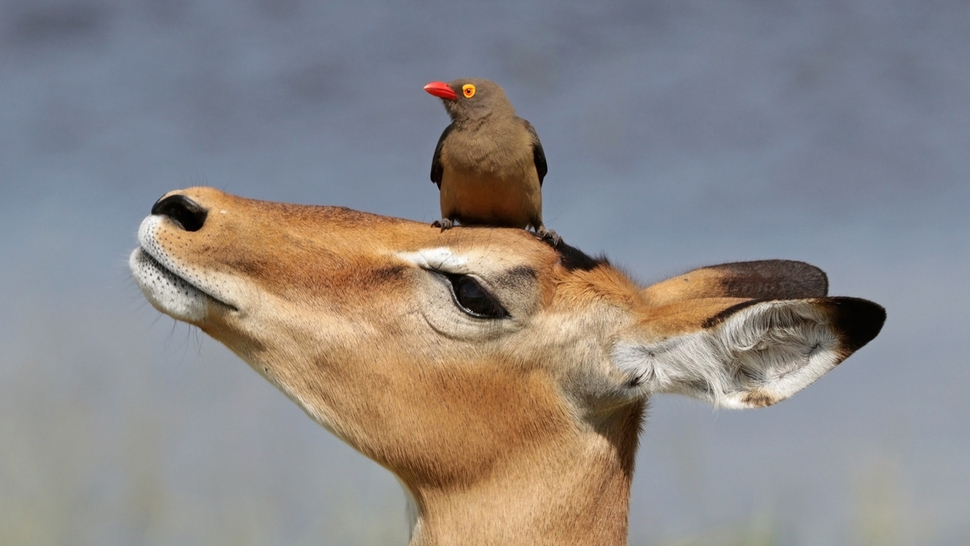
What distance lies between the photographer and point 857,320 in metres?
4.10

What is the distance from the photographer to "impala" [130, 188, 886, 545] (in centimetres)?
457

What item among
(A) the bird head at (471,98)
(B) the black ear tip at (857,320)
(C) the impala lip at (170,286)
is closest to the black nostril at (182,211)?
(C) the impala lip at (170,286)

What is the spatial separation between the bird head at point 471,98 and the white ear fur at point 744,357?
6.44 ft

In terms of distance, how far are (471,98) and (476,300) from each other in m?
1.87

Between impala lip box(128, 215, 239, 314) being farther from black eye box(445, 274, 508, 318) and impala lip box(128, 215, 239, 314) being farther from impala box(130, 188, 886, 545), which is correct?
black eye box(445, 274, 508, 318)

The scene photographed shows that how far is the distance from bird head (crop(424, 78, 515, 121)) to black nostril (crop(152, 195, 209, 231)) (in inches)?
78.9

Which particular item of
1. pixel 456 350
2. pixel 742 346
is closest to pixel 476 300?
pixel 456 350

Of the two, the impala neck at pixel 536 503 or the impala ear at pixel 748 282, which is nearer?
the impala neck at pixel 536 503

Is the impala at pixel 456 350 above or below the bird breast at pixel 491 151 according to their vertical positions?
below

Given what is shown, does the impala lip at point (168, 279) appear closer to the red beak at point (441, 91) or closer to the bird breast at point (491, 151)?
the bird breast at point (491, 151)

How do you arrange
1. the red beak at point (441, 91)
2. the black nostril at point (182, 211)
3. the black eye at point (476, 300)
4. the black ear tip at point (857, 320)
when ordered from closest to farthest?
the black ear tip at point (857, 320)
the black nostril at point (182, 211)
the black eye at point (476, 300)
the red beak at point (441, 91)

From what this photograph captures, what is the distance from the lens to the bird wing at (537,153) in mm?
6105

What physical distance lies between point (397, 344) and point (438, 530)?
96cm

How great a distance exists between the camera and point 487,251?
4.92m
